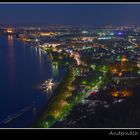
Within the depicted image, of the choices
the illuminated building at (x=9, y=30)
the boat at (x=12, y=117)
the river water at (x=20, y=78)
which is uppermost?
the illuminated building at (x=9, y=30)

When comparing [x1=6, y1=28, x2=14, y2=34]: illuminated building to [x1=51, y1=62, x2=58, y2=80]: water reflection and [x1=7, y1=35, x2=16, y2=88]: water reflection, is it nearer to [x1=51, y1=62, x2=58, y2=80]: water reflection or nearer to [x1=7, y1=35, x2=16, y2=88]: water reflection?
[x1=7, y1=35, x2=16, y2=88]: water reflection

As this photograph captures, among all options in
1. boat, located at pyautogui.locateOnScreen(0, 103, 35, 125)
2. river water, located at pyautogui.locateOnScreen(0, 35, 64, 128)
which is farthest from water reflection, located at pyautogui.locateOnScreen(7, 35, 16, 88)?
boat, located at pyautogui.locateOnScreen(0, 103, 35, 125)

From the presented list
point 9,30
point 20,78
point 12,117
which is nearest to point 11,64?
point 20,78

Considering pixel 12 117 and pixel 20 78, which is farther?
pixel 20 78

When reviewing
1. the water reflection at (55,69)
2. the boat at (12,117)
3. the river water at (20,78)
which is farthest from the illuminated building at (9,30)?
the boat at (12,117)

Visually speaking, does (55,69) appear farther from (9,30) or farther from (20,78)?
(9,30)

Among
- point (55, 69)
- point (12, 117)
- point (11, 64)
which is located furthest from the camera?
point (55, 69)

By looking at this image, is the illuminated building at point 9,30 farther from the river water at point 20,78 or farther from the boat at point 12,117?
the boat at point 12,117

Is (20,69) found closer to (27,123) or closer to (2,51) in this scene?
(2,51)

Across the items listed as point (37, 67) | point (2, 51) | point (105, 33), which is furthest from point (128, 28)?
point (2, 51)

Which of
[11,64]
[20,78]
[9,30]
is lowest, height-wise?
[20,78]
